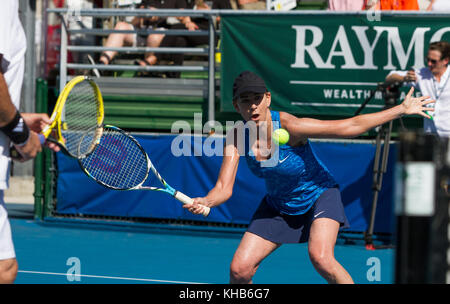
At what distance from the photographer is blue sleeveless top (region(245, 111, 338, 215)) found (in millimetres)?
5328

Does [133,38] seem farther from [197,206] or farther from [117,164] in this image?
[197,206]

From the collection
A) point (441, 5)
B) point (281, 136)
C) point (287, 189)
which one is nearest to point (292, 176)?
point (287, 189)

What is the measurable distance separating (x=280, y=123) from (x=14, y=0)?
2138 millimetres

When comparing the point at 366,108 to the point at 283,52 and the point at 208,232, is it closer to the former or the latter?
the point at 283,52

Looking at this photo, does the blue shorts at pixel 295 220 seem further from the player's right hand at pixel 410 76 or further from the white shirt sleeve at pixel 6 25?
the player's right hand at pixel 410 76

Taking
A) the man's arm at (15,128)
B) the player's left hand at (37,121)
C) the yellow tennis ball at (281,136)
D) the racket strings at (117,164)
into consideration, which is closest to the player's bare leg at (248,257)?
the yellow tennis ball at (281,136)

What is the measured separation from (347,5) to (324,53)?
916 mm

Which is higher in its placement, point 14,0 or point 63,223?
point 14,0

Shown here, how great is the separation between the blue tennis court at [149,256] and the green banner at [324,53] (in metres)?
1.83

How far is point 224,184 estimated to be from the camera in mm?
5270

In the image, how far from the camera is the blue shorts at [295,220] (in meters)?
5.34

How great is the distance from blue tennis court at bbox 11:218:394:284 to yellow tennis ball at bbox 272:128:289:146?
89.6 inches
